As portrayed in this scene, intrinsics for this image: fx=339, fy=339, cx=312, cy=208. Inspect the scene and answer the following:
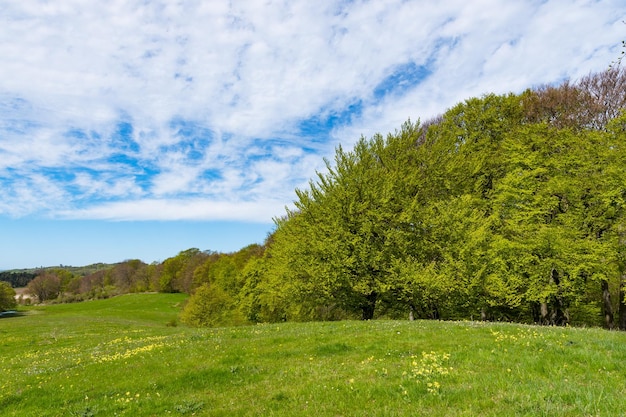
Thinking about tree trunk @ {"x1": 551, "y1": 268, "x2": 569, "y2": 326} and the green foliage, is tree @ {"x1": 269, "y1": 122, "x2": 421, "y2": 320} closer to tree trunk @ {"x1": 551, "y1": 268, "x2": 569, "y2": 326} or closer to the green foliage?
tree trunk @ {"x1": 551, "y1": 268, "x2": 569, "y2": 326}

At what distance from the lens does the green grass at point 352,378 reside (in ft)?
26.0

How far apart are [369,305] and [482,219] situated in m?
13.8

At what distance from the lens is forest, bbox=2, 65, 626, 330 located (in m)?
28.3

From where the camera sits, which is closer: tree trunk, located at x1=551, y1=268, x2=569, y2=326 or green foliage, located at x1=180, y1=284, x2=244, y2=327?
tree trunk, located at x1=551, y1=268, x2=569, y2=326

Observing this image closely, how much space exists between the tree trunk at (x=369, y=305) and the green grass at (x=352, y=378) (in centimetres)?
1660

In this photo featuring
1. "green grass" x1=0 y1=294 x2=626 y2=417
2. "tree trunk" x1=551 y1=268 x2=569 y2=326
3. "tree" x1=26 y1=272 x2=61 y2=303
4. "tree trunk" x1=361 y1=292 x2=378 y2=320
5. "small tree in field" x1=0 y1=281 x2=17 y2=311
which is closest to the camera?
"green grass" x1=0 y1=294 x2=626 y2=417

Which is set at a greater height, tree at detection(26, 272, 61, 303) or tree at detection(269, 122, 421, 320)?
tree at detection(269, 122, 421, 320)

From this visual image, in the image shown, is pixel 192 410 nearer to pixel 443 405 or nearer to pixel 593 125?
pixel 443 405

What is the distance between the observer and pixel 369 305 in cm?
3488

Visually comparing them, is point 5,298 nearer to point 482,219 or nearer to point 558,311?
point 482,219

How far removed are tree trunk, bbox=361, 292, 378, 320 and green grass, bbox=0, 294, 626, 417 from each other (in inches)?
653

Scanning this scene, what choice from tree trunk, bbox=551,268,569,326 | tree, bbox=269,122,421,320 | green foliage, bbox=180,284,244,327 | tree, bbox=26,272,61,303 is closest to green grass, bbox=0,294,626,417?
tree, bbox=269,122,421,320

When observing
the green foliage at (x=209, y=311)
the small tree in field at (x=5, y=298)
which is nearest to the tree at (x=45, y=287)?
the small tree in field at (x=5, y=298)

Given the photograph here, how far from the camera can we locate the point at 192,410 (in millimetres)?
9672
